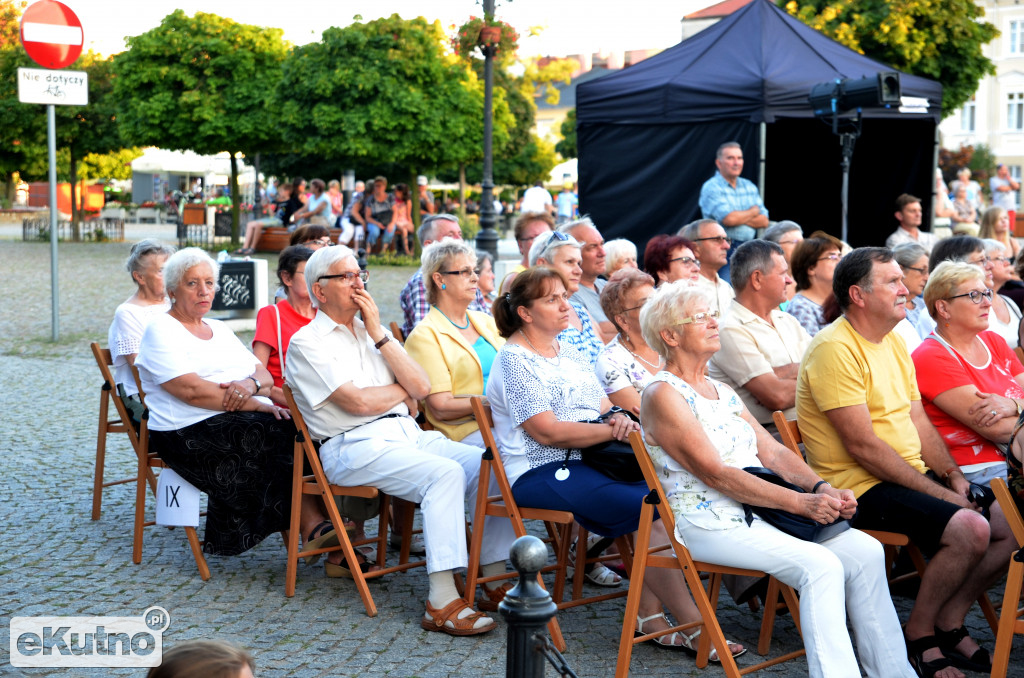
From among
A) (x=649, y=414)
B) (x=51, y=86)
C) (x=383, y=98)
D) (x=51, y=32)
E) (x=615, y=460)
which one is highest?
(x=383, y=98)

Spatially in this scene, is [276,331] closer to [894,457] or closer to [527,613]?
[894,457]

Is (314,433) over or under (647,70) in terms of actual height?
under

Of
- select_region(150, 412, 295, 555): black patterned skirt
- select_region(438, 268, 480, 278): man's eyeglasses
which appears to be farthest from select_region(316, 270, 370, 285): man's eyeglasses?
select_region(150, 412, 295, 555): black patterned skirt

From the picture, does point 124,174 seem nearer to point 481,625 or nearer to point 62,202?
point 62,202

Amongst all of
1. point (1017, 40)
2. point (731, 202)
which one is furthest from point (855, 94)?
point (1017, 40)

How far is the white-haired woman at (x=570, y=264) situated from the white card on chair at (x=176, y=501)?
198 cm

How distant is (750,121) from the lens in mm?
11758

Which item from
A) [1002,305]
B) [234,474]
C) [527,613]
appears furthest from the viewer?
[1002,305]

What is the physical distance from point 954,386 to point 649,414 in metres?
1.59

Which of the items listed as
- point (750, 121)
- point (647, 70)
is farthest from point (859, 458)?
point (647, 70)

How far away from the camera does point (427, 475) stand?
15.4ft

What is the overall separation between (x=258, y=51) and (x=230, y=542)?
893 inches

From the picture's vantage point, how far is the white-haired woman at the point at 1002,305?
625cm

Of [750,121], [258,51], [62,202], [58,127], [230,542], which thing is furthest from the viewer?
[62,202]
